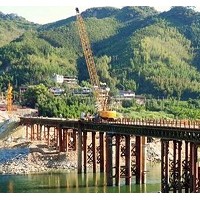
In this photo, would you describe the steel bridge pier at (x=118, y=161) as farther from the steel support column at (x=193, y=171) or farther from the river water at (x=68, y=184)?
the steel support column at (x=193, y=171)

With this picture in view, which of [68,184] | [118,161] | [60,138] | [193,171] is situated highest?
[193,171]

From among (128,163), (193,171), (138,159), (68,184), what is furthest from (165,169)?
(68,184)

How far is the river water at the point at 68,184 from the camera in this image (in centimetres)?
7512

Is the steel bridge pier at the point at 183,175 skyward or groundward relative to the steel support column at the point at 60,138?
skyward

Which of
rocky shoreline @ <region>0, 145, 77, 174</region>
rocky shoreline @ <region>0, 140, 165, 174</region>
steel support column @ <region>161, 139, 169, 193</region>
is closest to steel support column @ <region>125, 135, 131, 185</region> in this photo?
steel support column @ <region>161, 139, 169, 193</region>

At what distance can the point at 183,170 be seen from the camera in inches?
2852

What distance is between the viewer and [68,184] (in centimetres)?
8144

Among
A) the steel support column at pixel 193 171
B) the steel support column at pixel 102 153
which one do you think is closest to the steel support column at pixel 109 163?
the steel support column at pixel 102 153

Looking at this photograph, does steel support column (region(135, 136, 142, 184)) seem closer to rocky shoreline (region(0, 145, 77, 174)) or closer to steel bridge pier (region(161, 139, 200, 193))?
steel bridge pier (region(161, 139, 200, 193))

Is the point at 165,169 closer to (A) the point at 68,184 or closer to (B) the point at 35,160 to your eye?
(A) the point at 68,184

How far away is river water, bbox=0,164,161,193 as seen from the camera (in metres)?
75.1

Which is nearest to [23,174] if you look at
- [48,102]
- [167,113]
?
[48,102]

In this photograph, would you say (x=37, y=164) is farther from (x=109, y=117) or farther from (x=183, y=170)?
(x=183, y=170)

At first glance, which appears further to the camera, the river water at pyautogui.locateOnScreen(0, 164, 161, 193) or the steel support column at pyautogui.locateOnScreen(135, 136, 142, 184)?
the steel support column at pyautogui.locateOnScreen(135, 136, 142, 184)
